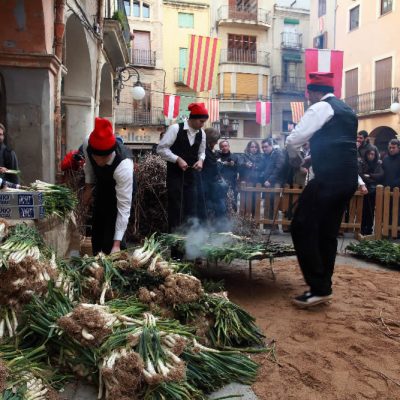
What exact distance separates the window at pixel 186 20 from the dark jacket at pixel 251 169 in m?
35.9

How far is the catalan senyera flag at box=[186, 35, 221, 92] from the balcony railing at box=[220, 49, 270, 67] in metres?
29.1

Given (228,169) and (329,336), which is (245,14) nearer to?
(228,169)

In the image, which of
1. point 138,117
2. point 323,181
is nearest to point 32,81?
point 323,181

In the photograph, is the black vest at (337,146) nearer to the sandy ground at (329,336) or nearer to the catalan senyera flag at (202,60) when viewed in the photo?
the sandy ground at (329,336)

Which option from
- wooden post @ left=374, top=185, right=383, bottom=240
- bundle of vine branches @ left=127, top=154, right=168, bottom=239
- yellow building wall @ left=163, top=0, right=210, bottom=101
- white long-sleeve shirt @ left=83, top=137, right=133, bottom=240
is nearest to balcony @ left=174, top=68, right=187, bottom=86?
yellow building wall @ left=163, top=0, right=210, bottom=101

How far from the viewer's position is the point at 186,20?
43.1 m

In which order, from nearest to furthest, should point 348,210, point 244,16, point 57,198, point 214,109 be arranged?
point 57,198 → point 348,210 → point 214,109 → point 244,16

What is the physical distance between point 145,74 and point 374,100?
19398mm

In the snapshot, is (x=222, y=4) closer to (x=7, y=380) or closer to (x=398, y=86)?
(x=398, y=86)

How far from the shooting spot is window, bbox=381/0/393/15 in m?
28.8

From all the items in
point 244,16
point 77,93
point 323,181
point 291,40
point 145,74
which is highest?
point 244,16

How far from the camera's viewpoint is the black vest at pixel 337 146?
445cm

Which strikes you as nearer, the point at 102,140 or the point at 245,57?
the point at 102,140

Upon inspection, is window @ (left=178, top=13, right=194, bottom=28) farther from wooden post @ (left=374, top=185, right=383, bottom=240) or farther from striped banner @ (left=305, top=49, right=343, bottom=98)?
wooden post @ (left=374, top=185, right=383, bottom=240)
